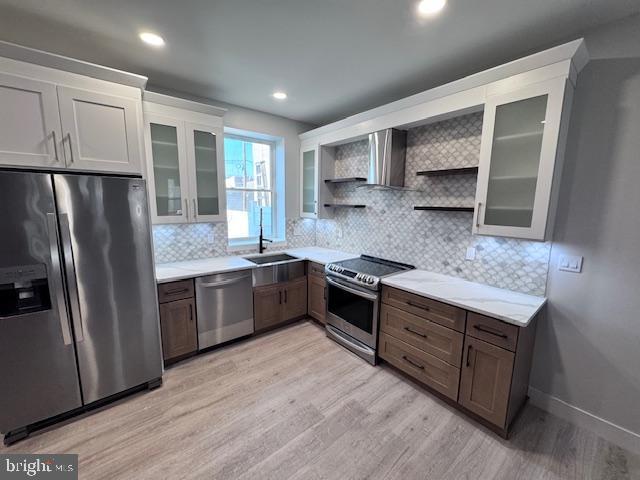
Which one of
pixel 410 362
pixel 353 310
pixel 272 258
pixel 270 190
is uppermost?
pixel 270 190

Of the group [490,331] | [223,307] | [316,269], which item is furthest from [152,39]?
[490,331]

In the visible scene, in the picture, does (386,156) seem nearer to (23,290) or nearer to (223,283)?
(223,283)

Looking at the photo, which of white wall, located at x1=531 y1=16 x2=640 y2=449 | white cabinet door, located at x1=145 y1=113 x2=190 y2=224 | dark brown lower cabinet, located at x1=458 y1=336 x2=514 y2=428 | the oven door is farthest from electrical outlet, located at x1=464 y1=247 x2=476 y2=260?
white cabinet door, located at x1=145 y1=113 x2=190 y2=224

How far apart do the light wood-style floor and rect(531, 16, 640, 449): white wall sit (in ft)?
1.24

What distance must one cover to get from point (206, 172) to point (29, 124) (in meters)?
1.31

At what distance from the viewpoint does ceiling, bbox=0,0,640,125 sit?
5.08 feet

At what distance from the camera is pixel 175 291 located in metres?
2.44

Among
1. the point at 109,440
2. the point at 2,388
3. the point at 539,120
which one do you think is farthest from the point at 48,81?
the point at 539,120

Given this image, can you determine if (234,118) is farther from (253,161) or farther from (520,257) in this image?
(520,257)

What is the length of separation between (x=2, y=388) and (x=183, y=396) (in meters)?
1.08

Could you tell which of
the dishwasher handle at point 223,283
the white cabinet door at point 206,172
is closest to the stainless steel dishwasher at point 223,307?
the dishwasher handle at point 223,283

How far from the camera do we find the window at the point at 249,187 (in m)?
3.45

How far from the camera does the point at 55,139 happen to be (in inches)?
69.5

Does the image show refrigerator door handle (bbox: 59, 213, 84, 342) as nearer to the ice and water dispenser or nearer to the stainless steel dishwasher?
the ice and water dispenser
